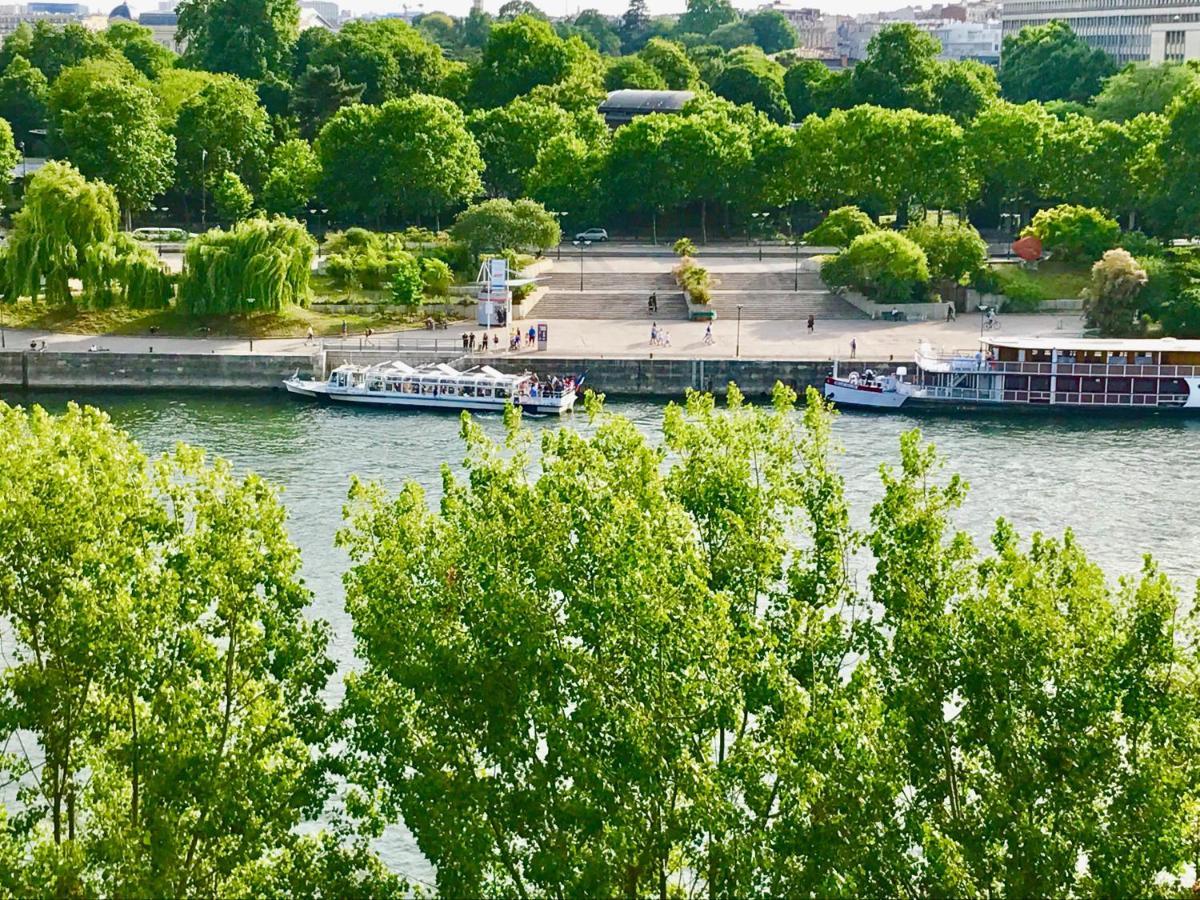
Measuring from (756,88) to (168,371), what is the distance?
52.3 metres

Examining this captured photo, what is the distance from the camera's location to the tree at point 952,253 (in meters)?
60.5

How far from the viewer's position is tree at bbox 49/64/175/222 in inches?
2803

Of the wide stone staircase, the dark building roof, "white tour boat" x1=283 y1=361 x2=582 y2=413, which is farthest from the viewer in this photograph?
the dark building roof

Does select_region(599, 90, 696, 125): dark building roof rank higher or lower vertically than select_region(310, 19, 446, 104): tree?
lower

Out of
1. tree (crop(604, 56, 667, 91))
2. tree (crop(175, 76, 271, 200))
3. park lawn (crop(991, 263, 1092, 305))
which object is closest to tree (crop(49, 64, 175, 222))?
tree (crop(175, 76, 271, 200))

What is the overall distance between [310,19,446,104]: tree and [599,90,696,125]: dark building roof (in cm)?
988

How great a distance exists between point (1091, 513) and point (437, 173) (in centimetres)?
Answer: 3628

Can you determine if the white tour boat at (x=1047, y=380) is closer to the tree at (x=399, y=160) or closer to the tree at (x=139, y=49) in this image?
the tree at (x=399, y=160)

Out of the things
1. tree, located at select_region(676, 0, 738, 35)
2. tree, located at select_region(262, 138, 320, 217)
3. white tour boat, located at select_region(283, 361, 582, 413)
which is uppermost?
tree, located at select_region(676, 0, 738, 35)

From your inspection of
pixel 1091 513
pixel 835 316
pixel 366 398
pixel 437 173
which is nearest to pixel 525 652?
pixel 1091 513

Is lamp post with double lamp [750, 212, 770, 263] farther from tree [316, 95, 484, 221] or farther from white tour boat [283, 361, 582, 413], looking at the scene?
white tour boat [283, 361, 582, 413]

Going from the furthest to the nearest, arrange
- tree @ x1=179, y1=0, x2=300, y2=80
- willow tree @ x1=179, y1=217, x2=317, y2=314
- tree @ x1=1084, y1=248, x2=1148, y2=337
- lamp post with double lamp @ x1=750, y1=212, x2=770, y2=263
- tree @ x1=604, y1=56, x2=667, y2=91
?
tree @ x1=604, y1=56, x2=667, y2=91
tree @ x1=179, y1=0, x2=300, y2=80
lamp post with double lamp @ x1=750, y1=212, x2=770, y2=263
tree @ x1=1084, y1=248, x2=1148, y2=337
willow tree @ x1=179, y1=217, x2=317, y2=314

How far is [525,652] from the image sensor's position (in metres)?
18.2

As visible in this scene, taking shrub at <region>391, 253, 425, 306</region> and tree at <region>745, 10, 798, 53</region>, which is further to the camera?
tree at <region>745, 10, 798, 53</region>
